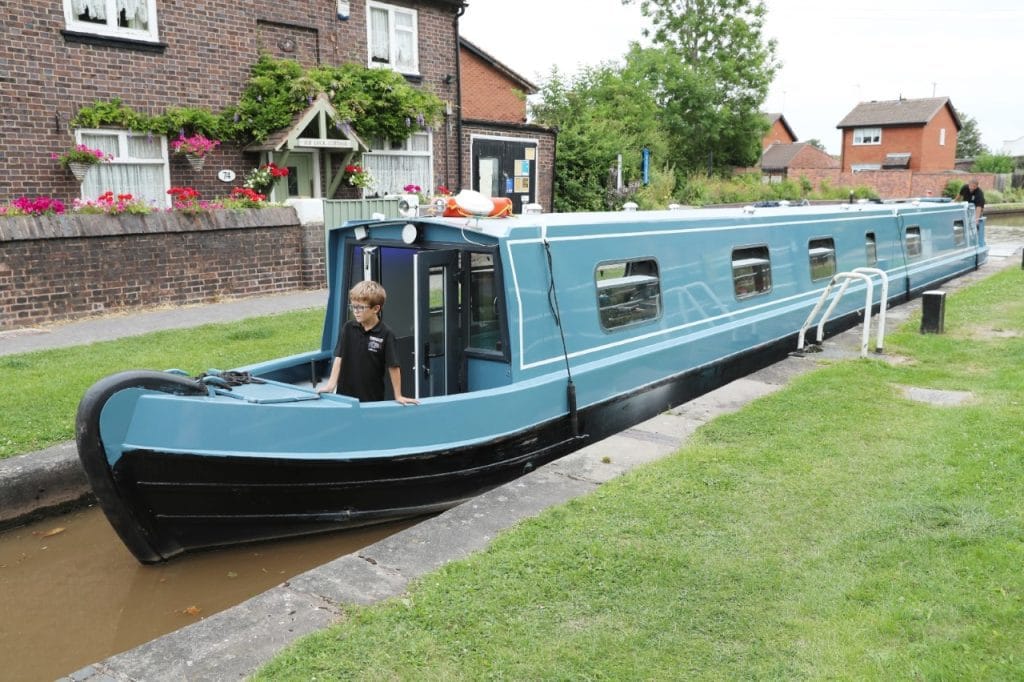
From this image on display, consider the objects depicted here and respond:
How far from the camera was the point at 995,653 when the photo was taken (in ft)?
10.3

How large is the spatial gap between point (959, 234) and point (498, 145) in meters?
9.24

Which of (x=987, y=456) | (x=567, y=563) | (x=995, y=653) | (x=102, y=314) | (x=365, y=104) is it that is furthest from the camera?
(x=365, y=104)

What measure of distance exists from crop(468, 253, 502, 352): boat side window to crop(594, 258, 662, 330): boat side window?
942 mm

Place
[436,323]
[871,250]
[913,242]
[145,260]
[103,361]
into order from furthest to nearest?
[913,242]
[871,250]
[145,260]
[103,361]
[436,323]

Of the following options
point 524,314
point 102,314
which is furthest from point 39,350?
point 524,314

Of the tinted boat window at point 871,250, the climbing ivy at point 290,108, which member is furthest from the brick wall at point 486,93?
the tinted boat window at point 871,250

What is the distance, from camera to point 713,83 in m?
39.1

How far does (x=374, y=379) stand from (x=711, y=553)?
229cm

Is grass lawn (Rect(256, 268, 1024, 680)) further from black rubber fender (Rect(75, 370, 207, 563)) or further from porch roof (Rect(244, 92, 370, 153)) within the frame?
porch roof (Rect(244, 92, 370, 153))

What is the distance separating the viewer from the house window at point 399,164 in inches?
639

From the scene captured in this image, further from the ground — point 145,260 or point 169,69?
point 169,69

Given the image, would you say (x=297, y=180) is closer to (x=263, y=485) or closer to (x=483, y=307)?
(x=483, y=307)

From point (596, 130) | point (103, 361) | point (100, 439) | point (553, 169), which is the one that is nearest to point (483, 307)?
point (100, 439)

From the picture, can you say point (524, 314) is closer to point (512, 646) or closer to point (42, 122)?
point (512, 646)
